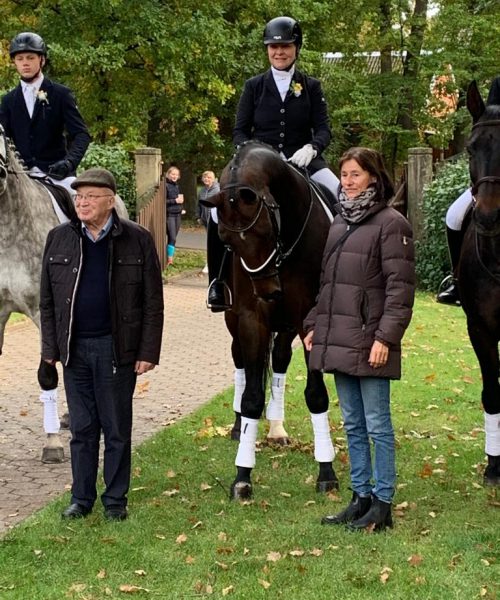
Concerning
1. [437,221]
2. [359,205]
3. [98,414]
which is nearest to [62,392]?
[98,414]

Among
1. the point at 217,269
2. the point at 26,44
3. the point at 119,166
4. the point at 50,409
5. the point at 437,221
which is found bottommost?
the point at 50,409

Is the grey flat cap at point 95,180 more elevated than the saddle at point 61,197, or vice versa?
the grey flat cap at point 95,180

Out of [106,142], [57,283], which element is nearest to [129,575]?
[57,283]

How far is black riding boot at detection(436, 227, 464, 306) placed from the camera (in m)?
7.68

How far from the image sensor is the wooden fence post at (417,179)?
788 inches

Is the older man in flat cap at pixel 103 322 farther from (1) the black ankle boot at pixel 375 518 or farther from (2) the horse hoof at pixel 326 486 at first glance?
(1) the black ankle boot at pixel 375 518

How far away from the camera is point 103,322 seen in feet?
21.3

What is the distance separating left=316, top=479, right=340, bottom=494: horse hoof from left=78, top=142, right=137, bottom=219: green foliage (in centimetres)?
1434

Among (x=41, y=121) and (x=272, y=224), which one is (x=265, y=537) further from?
(x=41, y=121)

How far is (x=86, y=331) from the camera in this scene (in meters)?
6.50

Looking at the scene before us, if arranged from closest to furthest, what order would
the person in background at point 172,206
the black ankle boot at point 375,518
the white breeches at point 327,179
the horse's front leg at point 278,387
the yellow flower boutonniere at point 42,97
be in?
the black ankle boot at point 375,518 < the white breeches at point 327,179 < the yellow flower boutonniere at point 42,97 < the horse's front leg at point 278,387 < the person in background at point 172,206

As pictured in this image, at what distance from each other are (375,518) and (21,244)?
3.87 meters

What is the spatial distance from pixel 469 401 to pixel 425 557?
5020mm

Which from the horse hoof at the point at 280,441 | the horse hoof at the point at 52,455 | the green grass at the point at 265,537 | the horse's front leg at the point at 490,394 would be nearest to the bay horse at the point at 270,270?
the green grass at the point at 265,537
